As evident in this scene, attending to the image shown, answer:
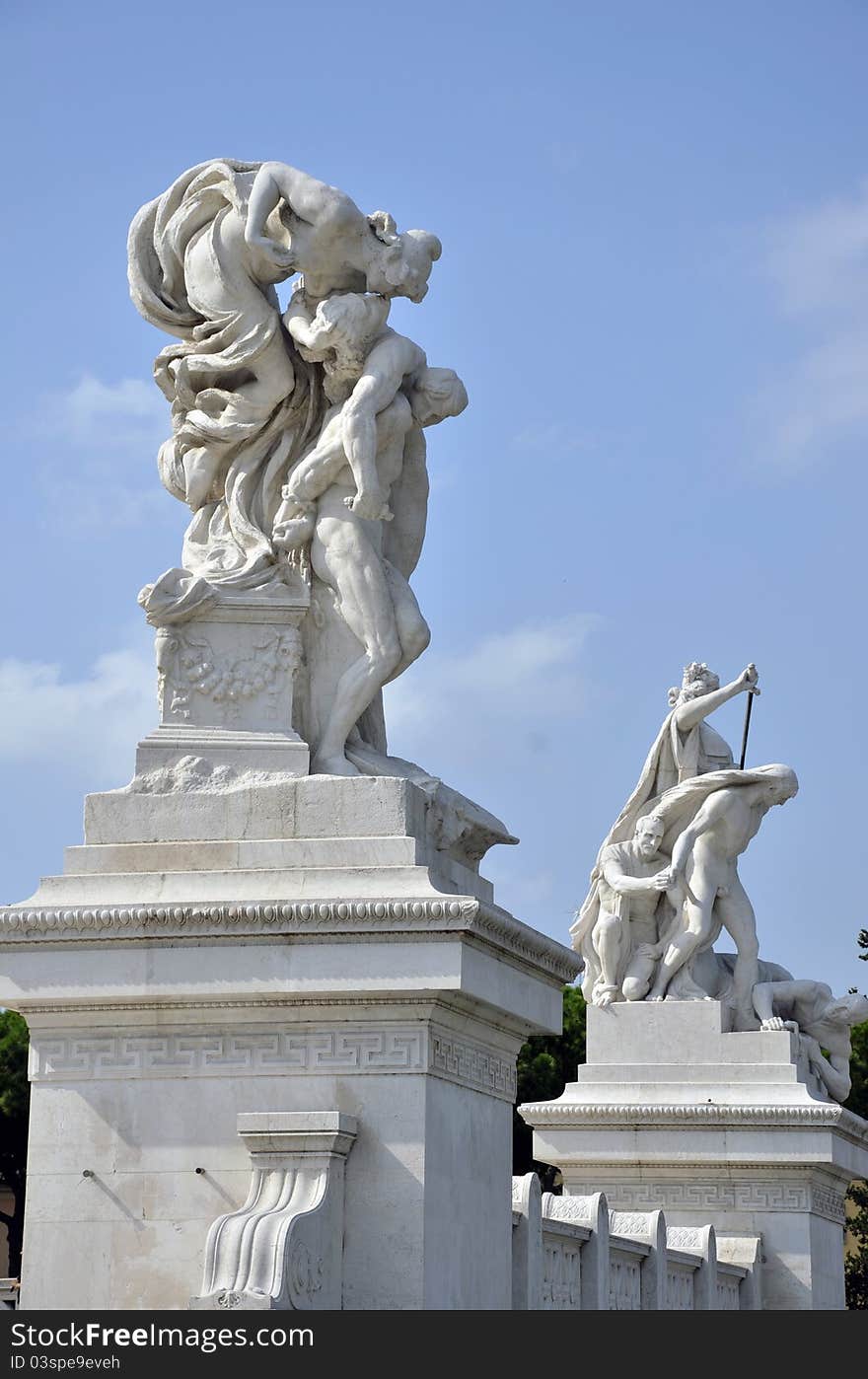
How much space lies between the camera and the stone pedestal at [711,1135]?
16.2m

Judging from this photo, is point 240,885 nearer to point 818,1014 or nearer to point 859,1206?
point 818,1014

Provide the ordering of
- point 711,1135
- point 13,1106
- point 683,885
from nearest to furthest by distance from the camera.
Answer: point 711,1135
point 683,885
point 13,1106

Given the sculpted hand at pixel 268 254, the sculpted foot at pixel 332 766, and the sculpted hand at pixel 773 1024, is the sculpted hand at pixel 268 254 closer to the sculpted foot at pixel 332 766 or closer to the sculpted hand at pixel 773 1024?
the sculpted foot at pixel 332 766

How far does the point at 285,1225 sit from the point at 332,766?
7.75ft

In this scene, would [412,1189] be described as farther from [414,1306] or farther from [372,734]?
[372,734]

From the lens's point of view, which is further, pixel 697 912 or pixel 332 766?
pixel 697 912

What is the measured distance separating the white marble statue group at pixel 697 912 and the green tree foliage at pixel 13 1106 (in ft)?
70.0

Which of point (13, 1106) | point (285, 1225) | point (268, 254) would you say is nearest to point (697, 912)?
point (268, 254)

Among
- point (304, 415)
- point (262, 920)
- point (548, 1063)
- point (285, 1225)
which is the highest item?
point (548, 1063)

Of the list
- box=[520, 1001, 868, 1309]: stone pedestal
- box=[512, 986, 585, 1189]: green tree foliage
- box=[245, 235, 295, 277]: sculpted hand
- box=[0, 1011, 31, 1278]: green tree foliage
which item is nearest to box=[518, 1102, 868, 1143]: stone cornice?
box=[520, 1001, 868, 1309]: stone pedestal

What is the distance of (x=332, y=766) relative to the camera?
10.6 metres

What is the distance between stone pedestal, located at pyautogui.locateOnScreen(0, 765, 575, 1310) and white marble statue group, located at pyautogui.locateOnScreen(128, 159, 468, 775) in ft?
2.29
